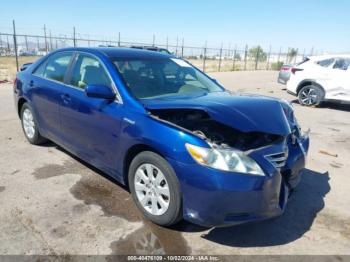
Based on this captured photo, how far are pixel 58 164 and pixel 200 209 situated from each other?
2.62 m

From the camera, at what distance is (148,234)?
10.2 feet

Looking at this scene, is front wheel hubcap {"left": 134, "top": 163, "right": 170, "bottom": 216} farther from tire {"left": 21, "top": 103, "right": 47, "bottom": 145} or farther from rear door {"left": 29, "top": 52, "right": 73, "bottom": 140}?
tire {"left": 21, "top": 103, "right": 47, "bottom": 145}

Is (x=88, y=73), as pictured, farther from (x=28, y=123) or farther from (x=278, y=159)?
(x=278, y=159)

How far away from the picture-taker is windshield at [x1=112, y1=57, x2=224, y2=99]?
12.3 ft

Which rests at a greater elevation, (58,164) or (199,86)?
(199,86)

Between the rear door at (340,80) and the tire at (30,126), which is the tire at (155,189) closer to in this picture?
the tire at (30,126)

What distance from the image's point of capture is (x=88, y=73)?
13.3 feet

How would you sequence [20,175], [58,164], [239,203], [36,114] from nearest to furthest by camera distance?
[239,203], [20,175], [58,164], [36,114]

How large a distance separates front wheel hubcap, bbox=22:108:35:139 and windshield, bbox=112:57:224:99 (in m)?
2.18

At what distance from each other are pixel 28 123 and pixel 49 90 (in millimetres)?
1151

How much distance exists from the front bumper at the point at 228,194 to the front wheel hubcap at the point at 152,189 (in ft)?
0.84

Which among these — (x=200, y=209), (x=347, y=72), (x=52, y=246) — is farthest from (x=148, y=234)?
(x=347, y=72)

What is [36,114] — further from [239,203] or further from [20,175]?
[239,203]

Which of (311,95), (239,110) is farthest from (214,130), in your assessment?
(311,95)
